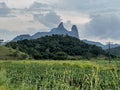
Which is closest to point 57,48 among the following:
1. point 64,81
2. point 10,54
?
point 10,54

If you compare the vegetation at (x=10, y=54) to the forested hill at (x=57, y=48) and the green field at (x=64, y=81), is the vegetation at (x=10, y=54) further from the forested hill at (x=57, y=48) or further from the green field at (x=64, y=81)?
the green field at (x=64, y=81)

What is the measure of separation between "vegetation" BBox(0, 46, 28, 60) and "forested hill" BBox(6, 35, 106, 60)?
5.86m

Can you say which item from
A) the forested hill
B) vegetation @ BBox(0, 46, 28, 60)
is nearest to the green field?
vegetation @ BBox(0, 46, 28, 60)

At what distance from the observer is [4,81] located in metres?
15.3

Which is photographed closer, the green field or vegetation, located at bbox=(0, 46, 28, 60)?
the green field

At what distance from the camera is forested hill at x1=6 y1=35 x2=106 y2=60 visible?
404ft

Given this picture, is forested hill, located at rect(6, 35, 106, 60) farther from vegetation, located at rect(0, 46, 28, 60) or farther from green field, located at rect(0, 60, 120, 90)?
green field, located at rect(0, 60, 120, 90)

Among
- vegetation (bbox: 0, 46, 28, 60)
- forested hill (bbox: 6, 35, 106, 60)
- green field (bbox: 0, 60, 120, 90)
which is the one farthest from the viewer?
forested hill (bbox: 6, 35, 106, 60)

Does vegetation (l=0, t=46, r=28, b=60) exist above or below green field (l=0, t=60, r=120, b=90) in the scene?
below

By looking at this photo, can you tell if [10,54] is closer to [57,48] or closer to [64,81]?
[57,48]

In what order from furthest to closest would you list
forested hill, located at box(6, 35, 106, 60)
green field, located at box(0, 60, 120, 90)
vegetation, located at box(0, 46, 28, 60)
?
forested hill, located at box(6, 35, 106, 60), vegetation, located at box(0, 46, 28, 60), green field, located at box(0, 60, 120, 90)

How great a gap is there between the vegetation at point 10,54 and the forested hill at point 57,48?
5.86m

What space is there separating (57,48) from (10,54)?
18.9 meters

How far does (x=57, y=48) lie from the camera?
435 ft
